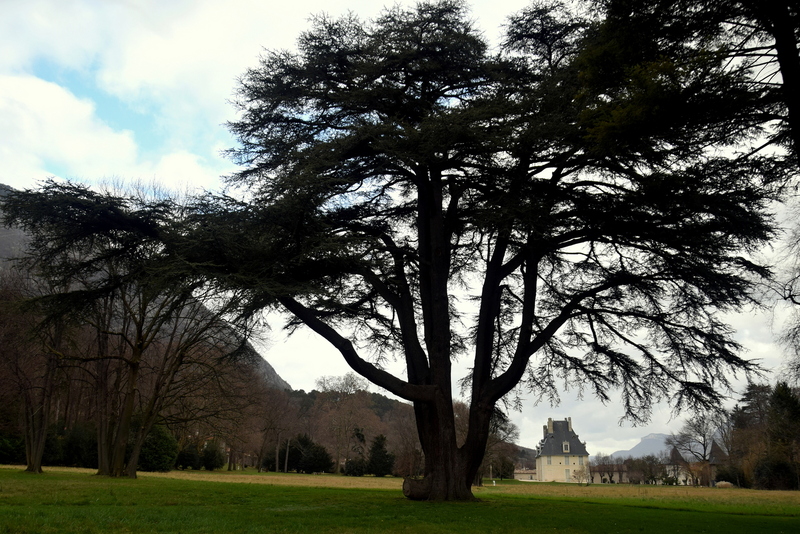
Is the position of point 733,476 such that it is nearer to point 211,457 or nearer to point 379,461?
point 379,461

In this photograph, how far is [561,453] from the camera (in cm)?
7038

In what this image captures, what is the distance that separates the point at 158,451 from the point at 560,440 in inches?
2061

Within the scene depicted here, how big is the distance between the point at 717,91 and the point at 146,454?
1289 inches

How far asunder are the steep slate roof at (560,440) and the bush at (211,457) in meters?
42.5

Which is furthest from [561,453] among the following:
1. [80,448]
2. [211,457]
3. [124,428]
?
[124,428]

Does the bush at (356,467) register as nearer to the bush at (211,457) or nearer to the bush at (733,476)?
the bush at (211,457)

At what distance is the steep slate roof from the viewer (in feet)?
230

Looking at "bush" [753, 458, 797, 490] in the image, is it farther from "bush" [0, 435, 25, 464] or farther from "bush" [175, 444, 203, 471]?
"bush" [0, 435, 25, 464]

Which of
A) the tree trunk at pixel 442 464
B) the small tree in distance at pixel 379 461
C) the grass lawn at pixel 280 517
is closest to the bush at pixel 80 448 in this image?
the small tree in distance at pixel 379 461

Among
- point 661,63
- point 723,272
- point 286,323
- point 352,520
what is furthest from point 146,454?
point 661,63

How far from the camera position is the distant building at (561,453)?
69.9 metres

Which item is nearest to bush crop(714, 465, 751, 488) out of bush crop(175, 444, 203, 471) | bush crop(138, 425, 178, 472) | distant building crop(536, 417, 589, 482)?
distant building crop(536, 417, 589, 482)

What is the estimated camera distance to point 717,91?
7.47 metres

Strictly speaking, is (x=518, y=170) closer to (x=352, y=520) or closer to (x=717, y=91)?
(x=717, y=91)
